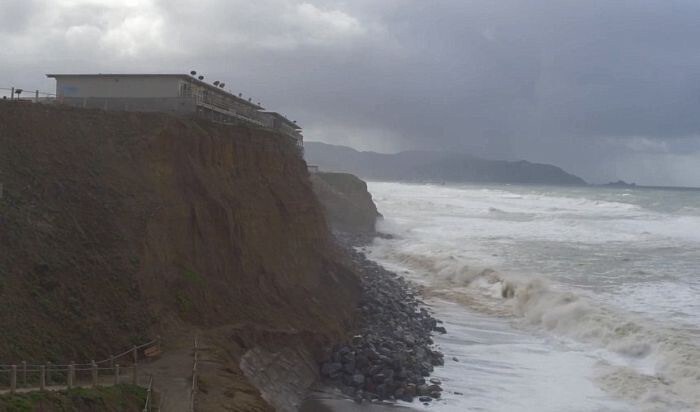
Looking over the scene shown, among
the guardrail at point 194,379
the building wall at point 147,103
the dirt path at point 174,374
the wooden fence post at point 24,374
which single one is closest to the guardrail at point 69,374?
the wooden fence post at point 24,374

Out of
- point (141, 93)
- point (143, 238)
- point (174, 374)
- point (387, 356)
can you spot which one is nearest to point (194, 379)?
point (174, 374)

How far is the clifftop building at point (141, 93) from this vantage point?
29.8 metres

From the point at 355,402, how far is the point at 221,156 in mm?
11487

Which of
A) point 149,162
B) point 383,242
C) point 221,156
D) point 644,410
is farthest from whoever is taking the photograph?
point 383,242

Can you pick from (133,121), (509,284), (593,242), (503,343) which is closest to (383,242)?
(593,242)

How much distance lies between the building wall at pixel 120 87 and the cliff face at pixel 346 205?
1525 inches

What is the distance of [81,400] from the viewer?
13.9 meters

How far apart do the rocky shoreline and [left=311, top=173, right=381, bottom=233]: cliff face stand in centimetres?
3863

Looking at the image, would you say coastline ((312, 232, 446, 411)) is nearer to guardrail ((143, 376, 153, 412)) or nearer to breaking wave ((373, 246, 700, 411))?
breaking wave ((373, 246, 700, 411))

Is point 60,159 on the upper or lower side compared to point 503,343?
upper

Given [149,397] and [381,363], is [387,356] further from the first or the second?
[149,397]

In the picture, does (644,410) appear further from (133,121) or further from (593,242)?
(593,242)

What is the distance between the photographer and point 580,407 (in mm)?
21359

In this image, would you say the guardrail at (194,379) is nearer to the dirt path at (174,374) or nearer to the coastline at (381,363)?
the dirt path at (174,374)
